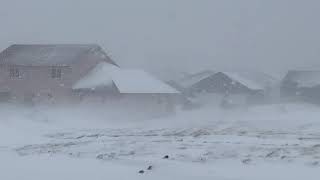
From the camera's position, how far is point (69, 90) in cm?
5669

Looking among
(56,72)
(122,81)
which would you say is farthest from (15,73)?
(122,81)

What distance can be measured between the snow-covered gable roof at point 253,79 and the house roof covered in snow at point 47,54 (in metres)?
18.7

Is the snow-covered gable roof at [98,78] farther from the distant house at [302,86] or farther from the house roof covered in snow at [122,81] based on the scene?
the distant house at [302,86]

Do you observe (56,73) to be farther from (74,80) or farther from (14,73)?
(14,73)

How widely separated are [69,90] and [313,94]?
33325mm

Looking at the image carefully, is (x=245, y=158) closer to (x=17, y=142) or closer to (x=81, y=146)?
(x=81, y=146)

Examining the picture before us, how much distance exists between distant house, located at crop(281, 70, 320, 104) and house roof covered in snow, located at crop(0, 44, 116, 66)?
1073 inches

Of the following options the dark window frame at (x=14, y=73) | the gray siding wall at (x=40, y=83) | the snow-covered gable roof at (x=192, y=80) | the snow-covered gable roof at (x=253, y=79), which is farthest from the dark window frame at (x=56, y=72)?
the snow-covered gable roof at (x=253, y=79)

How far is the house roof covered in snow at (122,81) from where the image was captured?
54938mm

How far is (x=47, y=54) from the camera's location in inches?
2379

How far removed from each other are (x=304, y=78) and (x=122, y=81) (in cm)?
3239

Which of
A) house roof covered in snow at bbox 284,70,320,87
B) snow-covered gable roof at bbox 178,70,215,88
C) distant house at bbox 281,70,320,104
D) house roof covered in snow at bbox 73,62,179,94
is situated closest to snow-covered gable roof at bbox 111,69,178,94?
house roof covered in snow at bbox 73,62,179,94

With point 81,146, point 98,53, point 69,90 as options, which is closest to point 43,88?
point 69,90

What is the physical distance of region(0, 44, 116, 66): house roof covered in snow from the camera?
5841cm
